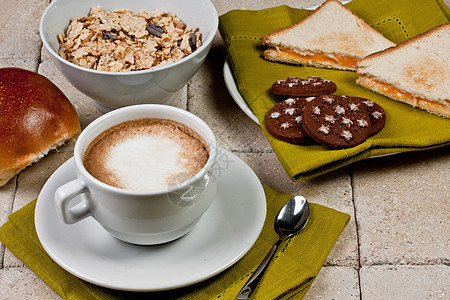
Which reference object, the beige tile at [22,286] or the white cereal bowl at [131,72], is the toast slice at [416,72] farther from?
the beige tile at [22,286]

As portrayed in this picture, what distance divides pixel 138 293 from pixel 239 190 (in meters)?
0.33

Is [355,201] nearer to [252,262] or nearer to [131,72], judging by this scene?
[252,262]

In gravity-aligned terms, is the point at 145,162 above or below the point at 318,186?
above

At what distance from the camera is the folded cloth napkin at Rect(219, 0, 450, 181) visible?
1.51 meters

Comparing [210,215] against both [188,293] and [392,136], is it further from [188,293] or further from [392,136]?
[392,136]

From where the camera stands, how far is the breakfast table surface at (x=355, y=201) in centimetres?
130

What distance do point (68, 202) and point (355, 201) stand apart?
2.56ft

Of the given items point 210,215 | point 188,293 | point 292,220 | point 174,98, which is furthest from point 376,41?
point 188,293

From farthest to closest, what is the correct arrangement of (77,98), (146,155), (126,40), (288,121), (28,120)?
1. (77,98)
2. (126,40)
3. (288,121)
4. (28,120)
5. (146,155)

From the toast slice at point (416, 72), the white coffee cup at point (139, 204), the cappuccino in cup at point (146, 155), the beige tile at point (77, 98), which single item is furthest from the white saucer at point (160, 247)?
the toast slice at point (416, 72)

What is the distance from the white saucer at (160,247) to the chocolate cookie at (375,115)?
0.47m

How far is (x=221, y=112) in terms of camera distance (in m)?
1.82

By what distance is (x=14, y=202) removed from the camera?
1489 mm

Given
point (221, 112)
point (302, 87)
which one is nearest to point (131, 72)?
point (221, 112)
